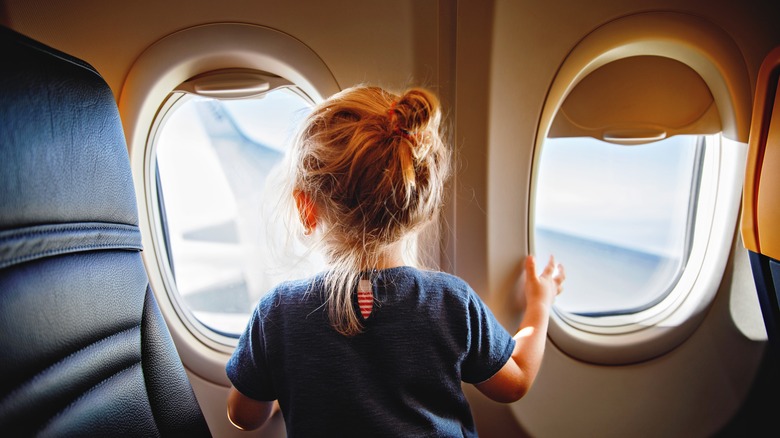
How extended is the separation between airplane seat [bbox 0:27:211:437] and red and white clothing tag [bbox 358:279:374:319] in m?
0.38

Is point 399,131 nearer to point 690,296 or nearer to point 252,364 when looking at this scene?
point 252,364

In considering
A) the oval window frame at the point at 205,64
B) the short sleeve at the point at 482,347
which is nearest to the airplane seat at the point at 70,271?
the oval window frame at the point at 205,64

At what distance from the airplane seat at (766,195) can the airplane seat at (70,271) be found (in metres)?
1.24

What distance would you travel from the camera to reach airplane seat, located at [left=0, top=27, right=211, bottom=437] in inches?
19.7

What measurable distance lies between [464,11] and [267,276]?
3.29ft

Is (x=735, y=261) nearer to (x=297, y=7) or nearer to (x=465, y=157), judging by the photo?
(x=465, y=157)

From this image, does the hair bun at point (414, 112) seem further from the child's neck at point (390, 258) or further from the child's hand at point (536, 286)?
the child's hand at point (536, 286)

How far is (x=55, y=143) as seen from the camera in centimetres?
55

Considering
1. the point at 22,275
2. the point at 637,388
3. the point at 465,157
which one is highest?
the point at 465,157

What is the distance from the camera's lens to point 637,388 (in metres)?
1.25

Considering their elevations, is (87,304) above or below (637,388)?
above

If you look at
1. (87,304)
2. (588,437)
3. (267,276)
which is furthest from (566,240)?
(87,304)

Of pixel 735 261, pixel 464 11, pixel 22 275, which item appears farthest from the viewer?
pixel 735 261

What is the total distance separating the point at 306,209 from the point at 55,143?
0.41m
